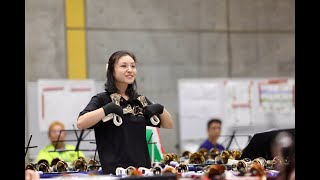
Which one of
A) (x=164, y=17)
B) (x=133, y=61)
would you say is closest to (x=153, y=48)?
(x=164, y=17)

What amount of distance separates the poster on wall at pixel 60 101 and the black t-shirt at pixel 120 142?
5.42 meters

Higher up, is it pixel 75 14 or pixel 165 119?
pixel 75 14

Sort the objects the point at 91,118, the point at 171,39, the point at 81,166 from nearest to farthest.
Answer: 1. the point at 91,118
2. the point at 81,166
3. the point at 171,39

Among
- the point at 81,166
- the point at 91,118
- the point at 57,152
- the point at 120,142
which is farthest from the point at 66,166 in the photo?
the point at 57,152

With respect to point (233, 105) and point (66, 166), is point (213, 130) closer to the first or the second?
point (233, 105)

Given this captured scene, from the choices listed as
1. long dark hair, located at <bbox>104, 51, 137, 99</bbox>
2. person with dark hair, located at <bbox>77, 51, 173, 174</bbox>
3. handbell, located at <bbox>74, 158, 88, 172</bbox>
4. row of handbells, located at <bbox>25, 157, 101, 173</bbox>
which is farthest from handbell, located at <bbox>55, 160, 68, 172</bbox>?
long dark hair, located at <bbox>104, 51, 137, 99</bbox>

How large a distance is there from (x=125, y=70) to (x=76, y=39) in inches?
237

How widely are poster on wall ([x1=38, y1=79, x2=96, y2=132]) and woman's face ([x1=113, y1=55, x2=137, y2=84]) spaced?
535 centimetres

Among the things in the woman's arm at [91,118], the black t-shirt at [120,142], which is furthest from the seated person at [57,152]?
the woman's arm at [91,118]

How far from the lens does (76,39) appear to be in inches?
439

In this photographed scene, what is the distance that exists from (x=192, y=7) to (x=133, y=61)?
675 cm

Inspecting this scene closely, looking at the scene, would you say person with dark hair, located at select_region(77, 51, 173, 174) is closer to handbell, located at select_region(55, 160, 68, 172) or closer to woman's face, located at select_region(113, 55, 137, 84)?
woman's face, located at select_region(113, 55, 137, 84)

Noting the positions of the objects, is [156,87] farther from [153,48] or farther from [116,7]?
[116,7]

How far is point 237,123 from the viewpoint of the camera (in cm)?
1177
